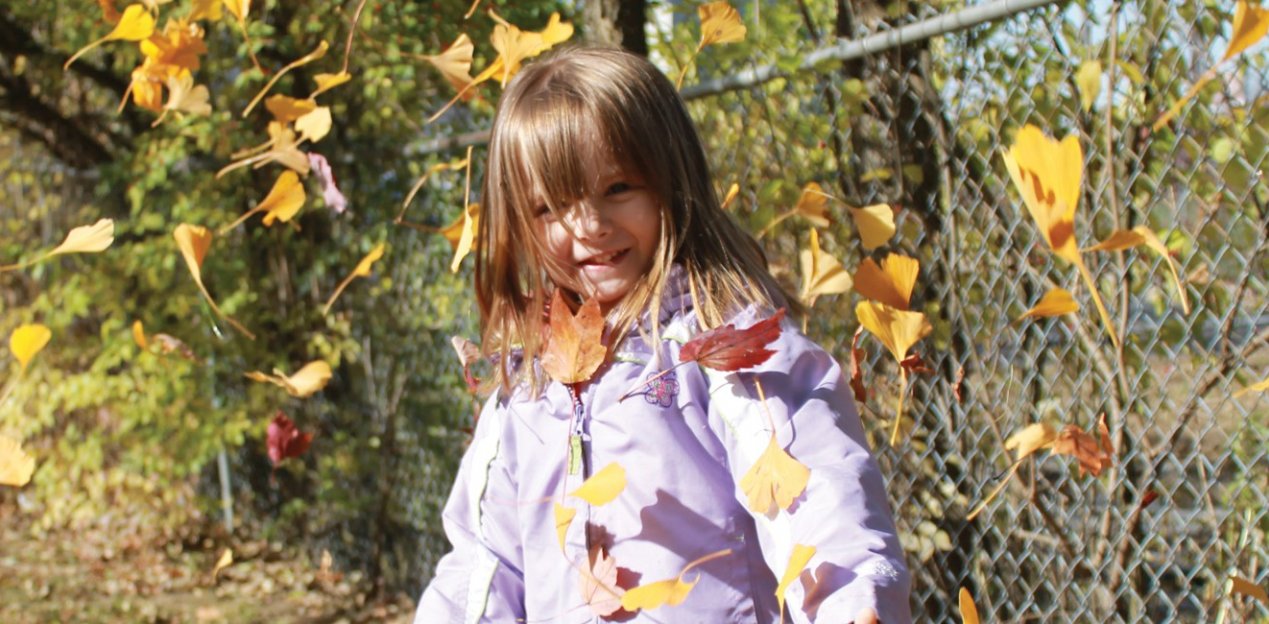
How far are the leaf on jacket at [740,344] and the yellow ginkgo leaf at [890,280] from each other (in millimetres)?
404

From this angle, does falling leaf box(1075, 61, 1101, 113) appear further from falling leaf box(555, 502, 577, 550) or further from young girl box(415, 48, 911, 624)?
falling leaf box(555, 502, 577, 550)

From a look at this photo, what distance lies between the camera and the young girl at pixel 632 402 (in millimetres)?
1506

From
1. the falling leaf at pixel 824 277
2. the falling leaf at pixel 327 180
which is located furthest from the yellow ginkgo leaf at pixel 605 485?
the falling leaf at pixel 327 180

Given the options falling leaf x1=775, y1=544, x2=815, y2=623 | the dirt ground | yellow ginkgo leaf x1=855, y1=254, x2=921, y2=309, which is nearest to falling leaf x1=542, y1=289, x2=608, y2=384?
falling leaf x1=775, y1=544, x2=815, y2=623

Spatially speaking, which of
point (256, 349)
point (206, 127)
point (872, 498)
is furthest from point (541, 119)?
point (256, 349)

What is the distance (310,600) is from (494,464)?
3.25 m

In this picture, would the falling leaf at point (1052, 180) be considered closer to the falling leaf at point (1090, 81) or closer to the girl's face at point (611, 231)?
the girl's face at point (611, 231)

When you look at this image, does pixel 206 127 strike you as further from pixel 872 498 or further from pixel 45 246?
pixel 872 498

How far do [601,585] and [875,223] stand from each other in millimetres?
833

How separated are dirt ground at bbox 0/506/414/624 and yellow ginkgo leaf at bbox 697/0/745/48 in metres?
2.76

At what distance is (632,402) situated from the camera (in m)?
1.66

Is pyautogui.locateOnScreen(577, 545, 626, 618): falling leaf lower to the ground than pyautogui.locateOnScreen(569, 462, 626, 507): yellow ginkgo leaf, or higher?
lower

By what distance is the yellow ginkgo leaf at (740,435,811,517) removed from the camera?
1.41 metres

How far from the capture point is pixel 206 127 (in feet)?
13.4
